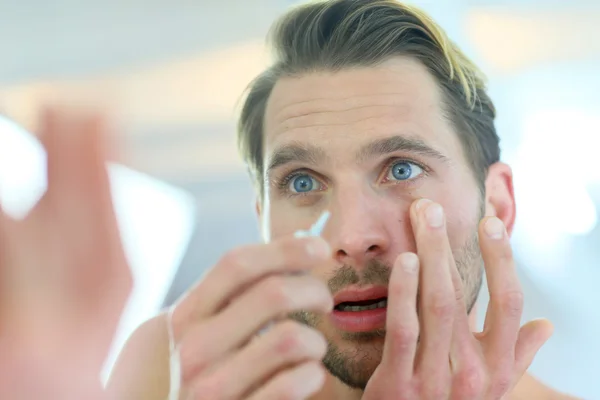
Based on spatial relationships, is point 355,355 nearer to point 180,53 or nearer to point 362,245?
point 362,245

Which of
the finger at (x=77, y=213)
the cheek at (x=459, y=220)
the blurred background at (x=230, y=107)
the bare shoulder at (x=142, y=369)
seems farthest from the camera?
the blurred background at (x=230, y=107)

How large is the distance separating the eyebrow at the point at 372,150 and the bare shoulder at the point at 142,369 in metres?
0.28

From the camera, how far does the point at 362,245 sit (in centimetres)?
68

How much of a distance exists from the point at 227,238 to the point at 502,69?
1.86 feet

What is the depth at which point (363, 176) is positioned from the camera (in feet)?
2.41

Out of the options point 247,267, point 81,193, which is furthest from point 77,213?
point 247,267

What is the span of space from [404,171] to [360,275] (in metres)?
0.16

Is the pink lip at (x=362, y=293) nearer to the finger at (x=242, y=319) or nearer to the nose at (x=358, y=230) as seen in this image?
the nose at (x=358, y=230)

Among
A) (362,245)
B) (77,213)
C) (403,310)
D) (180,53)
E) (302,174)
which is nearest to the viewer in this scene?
(77,213)

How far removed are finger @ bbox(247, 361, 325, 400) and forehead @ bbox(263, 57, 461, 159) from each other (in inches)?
14.2

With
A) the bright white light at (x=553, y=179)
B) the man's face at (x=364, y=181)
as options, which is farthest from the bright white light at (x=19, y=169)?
the bright white light at (x=553, y=179)

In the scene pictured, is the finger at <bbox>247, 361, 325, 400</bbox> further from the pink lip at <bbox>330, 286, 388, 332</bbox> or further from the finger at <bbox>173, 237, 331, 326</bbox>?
the pink lip at <bbox>330, 286, 388, 332</bbox>

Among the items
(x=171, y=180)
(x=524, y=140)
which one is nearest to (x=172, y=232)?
(x=171, y=180)

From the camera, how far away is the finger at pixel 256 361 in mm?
445
